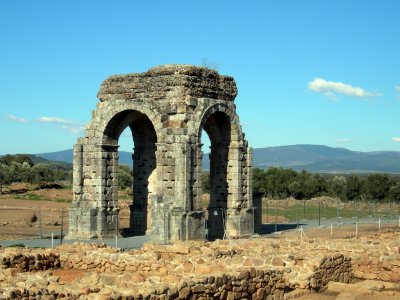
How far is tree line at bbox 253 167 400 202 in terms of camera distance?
191 feet

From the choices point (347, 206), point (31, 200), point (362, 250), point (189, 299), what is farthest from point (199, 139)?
point (31, 200)

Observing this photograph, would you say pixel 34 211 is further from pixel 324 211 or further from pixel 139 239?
pixel 324 211

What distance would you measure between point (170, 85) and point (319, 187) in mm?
35907

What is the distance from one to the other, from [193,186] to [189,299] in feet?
47.7

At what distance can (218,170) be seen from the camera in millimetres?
29172

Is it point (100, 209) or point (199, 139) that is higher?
point (199, 139)

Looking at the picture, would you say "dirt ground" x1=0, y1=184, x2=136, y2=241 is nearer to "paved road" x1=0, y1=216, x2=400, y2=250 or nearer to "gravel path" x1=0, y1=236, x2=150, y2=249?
"gravel path" x1=0, y1=236, x2=150, y2=249

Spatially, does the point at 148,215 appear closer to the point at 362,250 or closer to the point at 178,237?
the point at 178,237

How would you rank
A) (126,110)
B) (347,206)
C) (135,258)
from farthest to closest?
(347,206) → (126,110) → (135,258)

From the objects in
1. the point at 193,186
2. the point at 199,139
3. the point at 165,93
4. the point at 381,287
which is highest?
the point at 165,93

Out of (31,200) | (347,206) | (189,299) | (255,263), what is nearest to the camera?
(189,299)

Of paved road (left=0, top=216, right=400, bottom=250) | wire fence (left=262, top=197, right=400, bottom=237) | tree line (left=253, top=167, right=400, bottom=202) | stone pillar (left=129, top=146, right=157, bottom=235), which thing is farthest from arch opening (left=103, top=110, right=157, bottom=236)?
tree line (left=253, top=167, right=400, bottom=202)

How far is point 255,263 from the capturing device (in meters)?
14.6

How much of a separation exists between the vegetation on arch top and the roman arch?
0.13ft
